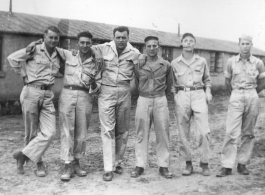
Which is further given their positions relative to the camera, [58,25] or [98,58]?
[58,25]

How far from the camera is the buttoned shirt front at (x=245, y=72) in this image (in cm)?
478

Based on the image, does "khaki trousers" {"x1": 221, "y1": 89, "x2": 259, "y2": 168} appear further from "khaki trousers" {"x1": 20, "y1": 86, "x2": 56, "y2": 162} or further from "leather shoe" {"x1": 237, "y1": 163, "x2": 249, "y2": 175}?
"khaki trousers" {"x1": 20, "y1": 86, "x2": 56, "y2": 162}

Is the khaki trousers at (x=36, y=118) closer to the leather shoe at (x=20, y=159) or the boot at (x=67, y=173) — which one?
the leather shoe at (x=20, y=159)

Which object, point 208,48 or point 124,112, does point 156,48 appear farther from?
point 208,48

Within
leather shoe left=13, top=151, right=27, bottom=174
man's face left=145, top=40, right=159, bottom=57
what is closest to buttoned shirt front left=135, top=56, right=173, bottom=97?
man's face left=145, top=40, right=159, bottom=57

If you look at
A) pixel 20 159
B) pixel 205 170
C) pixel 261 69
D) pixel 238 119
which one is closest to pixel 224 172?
pixel 205 170

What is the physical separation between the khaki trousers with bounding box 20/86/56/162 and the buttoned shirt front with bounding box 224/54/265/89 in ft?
9.20

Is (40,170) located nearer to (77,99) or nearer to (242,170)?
(77,99)

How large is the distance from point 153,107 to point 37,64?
1795 mm

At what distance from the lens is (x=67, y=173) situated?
4.50 m

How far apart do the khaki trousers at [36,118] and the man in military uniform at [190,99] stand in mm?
1904

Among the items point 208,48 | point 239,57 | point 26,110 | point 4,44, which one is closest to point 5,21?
point 4,44

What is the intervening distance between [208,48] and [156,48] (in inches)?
649

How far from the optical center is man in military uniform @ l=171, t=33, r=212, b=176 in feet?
15.3
